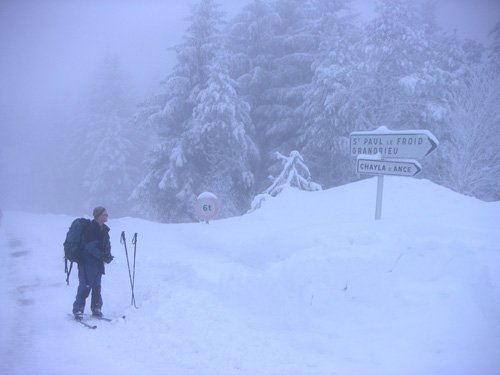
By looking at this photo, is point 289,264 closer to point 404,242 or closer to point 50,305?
point 404,242

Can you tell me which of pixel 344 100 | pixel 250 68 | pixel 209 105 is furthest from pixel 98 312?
pixel 250 68

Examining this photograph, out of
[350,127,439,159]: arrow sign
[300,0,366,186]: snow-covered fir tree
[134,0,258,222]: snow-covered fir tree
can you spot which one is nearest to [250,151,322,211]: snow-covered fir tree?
[300,0,366,186]: snow-covered fir tree

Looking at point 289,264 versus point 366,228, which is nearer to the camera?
point 289,264

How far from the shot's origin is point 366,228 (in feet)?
26.9

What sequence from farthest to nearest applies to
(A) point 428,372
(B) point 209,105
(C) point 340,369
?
(B) point 209,105 < (C) point 340,369 < (A) point 428,372

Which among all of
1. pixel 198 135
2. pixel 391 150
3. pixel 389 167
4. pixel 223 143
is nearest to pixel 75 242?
pixel 389 167

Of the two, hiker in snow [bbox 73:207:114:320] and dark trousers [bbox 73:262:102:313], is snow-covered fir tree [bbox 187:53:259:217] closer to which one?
hiker in snow [bbox 73:207:114:320]

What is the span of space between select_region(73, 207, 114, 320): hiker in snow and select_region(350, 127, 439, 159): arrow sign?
5.60 m

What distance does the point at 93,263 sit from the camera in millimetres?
6531

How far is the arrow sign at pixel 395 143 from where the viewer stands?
24.5 ft

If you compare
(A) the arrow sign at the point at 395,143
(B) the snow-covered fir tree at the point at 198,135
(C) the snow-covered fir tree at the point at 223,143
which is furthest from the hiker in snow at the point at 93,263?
(C) the snow-covered fir tree at the point at 223,143

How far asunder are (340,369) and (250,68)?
68.3 feet

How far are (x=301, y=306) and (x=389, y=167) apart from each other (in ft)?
11.8

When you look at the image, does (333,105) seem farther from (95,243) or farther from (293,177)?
(95,243)
